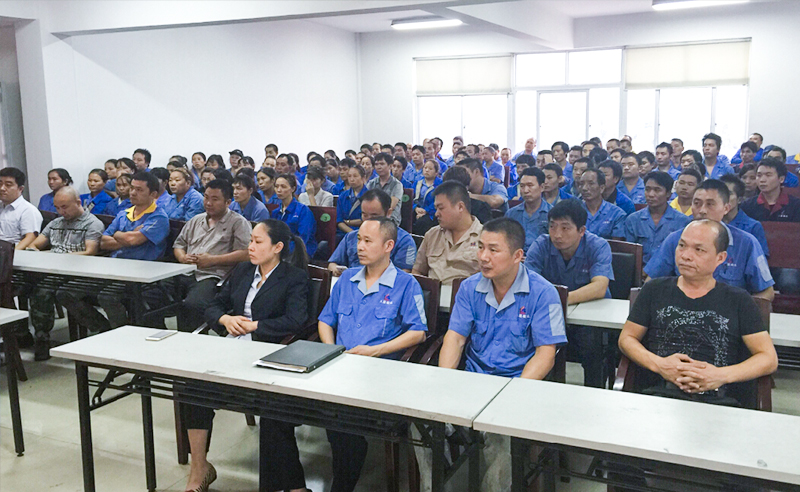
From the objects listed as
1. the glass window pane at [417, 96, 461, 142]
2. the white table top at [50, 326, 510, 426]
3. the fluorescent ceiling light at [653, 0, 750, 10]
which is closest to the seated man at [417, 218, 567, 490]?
the white table top at [50, 326, 510, 426]

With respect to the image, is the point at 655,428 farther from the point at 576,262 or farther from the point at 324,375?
the point at 576,262

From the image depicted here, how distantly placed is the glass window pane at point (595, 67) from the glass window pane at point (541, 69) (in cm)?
18

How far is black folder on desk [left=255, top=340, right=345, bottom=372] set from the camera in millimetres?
2209

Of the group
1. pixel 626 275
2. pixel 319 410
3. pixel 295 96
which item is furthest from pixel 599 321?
pixel 295 96

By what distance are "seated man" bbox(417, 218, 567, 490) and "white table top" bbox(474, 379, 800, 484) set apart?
20.0 inches

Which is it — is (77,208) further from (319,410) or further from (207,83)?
(207,83)

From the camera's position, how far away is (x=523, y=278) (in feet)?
8.53

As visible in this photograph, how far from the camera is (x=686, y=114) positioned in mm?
11961

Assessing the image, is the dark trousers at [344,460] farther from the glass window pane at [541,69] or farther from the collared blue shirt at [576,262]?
the glass window pane at [541,69]

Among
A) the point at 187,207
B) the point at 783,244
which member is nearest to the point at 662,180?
the point at 783,244

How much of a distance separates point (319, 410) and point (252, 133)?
366 inches

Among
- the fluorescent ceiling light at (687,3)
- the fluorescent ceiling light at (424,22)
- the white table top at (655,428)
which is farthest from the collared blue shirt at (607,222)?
the fluorescent ceiling light at (424,22)

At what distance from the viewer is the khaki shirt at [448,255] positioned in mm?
3492

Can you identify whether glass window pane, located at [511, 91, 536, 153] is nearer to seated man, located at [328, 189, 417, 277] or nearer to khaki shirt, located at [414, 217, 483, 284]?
seated man, located at [328, 189, 417, 277]
